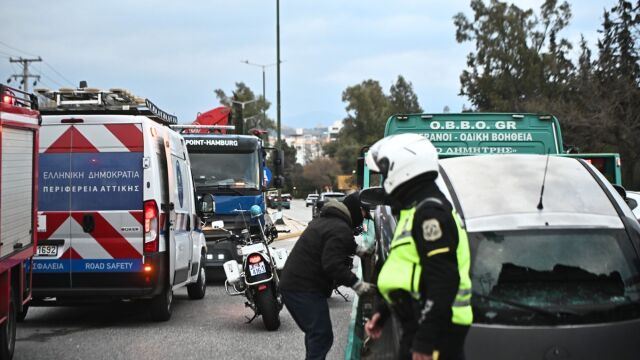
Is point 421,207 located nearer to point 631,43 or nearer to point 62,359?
point 62,359

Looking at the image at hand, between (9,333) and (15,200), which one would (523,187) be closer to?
(15,200)

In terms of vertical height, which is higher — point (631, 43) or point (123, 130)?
point (631, 43)

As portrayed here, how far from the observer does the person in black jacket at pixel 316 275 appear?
5715 millimetres

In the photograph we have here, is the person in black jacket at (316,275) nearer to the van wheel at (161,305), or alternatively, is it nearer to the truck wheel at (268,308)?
the truck wheel at (268,308)

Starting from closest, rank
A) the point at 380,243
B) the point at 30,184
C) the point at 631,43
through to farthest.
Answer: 1. the point at 380,243
2. the point at 30,184
3. the point at 631,43

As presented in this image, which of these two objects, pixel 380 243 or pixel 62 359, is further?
pixel 62 359

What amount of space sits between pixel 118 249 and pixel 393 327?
526 cm

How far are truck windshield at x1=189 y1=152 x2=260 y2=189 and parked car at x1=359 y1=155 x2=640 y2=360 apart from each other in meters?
11.1

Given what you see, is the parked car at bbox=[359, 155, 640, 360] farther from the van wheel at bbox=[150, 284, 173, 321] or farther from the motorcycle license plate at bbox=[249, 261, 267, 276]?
the van wheel at bbox=[150, 284, 173, 321]

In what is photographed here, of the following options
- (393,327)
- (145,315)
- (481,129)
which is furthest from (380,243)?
(481,129)

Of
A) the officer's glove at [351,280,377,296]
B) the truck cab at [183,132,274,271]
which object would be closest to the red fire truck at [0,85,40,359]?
the officer's glove at [351,280,377,296]

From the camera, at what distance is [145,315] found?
10797 millimetres

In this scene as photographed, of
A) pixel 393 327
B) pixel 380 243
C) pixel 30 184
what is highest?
pixel 30 184

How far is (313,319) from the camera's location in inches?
227
